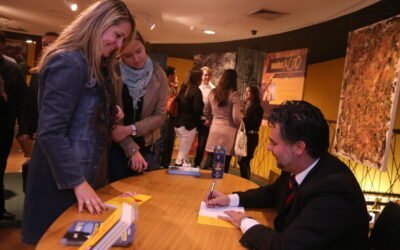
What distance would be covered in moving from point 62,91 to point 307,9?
402 centimetres

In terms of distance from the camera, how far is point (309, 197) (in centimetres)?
111

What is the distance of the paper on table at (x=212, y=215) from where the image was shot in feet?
4.27

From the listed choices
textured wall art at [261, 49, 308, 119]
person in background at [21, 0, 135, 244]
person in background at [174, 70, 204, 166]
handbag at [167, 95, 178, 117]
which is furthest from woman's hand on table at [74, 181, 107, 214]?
textured wall art at [261, 49, 308, 119]

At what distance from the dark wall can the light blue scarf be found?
280 cm

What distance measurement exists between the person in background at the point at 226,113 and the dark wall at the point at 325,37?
5.50 feet

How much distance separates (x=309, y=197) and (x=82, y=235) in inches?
26.6

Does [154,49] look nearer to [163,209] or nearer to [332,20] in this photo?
[332,20]

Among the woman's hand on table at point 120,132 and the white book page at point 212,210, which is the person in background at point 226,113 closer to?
the woman's hand on table at point 120,132

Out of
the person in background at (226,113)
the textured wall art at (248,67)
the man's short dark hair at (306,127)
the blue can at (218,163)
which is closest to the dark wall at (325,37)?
the textured wall art at (248,67)

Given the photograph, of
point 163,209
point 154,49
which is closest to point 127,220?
point 163,209

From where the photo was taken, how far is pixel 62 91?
1.16 meters

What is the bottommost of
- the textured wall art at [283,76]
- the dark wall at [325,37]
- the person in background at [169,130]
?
the person in background at [169,130]

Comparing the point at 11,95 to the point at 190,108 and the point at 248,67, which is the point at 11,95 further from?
the point at 248,67

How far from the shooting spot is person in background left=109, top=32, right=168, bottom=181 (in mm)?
1807
